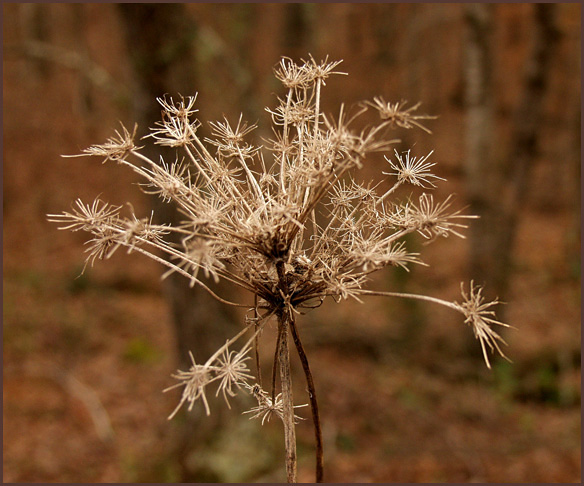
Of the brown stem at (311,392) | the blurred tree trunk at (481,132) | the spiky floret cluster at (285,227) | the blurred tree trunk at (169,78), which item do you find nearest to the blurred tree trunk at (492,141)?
the blurred tree trunk at (481,132)

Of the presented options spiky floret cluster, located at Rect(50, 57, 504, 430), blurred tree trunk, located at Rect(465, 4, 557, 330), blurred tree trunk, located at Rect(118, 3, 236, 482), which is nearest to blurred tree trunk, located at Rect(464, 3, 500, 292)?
blurred tree trunk, located at Rect(465, 4, 557, 330)

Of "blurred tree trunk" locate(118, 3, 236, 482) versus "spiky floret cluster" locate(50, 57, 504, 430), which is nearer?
"spiky floret cluster" locate(50, 57, 504, 430)

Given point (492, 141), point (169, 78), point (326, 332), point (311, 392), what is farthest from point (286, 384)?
point (326, 332)

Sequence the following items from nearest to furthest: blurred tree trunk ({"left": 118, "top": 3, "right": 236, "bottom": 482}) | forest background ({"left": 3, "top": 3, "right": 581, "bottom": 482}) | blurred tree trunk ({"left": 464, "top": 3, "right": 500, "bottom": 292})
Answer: blurred tree trunk ({"left": 118, "top": 3, "right": 236, "bottom": 482})
forest background ({"left": 3, "top": 3, "right": 581, "bottom": 482})
blurred tree trunk ({"left": 464, "top": 3, "right": 500, "bottom": 292})

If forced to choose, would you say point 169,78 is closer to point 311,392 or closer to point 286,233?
point 286,233

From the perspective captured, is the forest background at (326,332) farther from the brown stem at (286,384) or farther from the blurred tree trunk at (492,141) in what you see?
the brown stem at (286,384)

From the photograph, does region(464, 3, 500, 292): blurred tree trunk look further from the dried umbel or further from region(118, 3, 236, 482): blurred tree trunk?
the dried umbel

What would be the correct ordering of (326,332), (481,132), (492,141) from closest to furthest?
1. (481,132)
2. (492,141)
3. (326,332)
